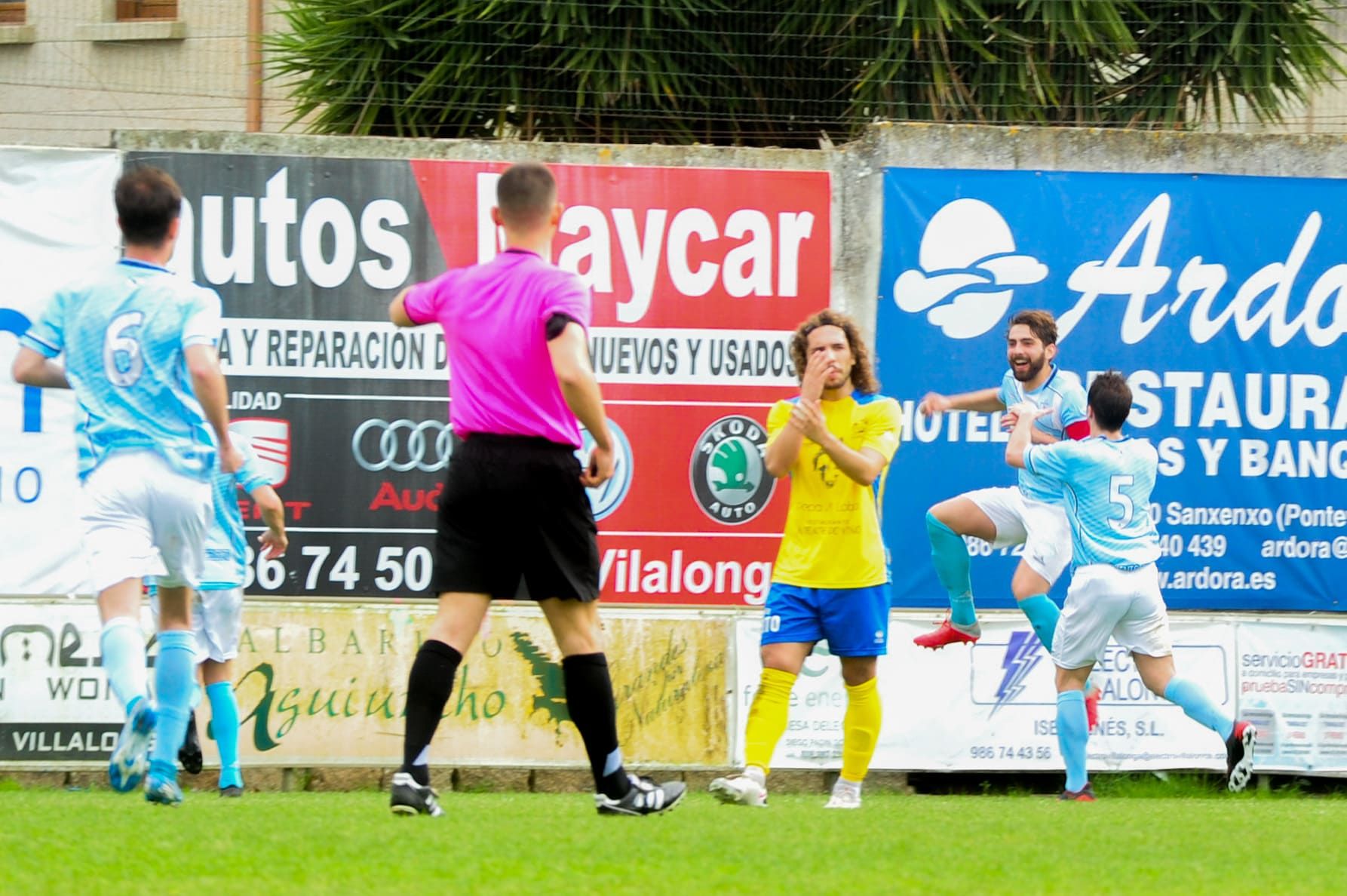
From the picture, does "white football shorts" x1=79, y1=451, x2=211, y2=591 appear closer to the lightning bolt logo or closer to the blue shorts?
the blue shorts

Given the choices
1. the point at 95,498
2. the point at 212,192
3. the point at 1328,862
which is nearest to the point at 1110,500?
the point at 1328,862

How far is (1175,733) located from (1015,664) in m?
0.93

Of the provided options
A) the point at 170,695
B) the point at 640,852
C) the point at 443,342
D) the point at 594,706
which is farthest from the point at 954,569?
the point at 640,852

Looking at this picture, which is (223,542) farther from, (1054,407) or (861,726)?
Answer: (1054,407)

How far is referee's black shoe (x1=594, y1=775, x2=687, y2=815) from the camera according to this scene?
5.53m

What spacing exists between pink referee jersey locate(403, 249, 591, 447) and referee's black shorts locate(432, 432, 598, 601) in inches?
2.5

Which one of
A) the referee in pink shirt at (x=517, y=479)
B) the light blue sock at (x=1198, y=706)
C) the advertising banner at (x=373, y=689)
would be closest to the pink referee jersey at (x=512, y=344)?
the referee in pink shirt at (x=517, y=479)

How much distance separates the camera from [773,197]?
9.64 m

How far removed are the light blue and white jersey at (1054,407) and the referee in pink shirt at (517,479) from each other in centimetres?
356

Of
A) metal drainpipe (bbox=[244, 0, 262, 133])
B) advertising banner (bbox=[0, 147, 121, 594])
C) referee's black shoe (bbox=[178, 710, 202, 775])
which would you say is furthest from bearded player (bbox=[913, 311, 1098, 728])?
metal drainpipe (bbox=[244, 0, 262, 133])

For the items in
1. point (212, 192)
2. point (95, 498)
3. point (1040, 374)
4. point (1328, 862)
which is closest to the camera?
point (1328, 862)

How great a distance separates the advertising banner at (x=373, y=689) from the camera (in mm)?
8977

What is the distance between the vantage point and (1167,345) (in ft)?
32.0

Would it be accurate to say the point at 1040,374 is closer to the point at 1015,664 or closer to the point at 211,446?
the point at 1015,664
